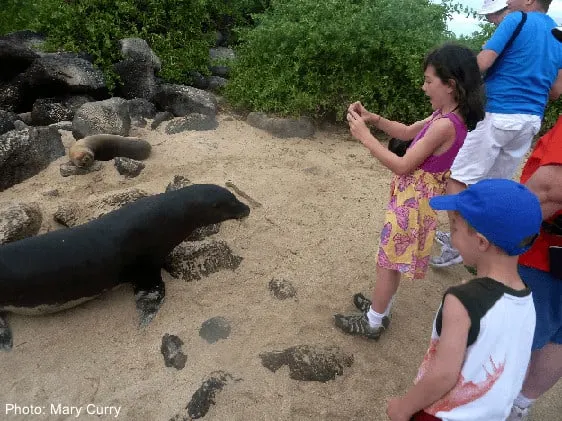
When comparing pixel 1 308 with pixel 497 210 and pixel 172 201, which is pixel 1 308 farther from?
pixel 497 210

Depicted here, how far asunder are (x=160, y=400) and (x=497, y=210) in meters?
1.89

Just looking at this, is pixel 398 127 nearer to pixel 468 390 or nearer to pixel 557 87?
pixel 557 87

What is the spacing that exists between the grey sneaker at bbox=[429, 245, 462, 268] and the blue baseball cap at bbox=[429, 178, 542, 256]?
217 cm

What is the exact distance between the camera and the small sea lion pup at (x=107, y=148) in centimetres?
436

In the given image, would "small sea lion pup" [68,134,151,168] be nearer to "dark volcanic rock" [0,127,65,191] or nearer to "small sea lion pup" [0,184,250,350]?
"dark volcanic rock" [0,127,65,191]

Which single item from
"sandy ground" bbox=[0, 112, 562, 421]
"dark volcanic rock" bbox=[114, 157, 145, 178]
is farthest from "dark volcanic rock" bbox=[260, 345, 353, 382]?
"dark volcanic rock" bbox=[114, 157, 145, 178]

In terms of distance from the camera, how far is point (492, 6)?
3.21m

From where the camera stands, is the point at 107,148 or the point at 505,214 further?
the point at 107,148

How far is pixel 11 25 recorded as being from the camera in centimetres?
738

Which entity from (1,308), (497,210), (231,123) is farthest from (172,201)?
(231,123)

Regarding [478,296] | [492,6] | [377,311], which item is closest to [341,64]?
[492,6]

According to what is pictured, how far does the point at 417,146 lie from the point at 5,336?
2525 millimetres

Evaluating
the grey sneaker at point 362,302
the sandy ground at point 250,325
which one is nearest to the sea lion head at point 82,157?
the sandy ground at point 250,325

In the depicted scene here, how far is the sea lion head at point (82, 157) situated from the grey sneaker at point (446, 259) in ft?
10.1
